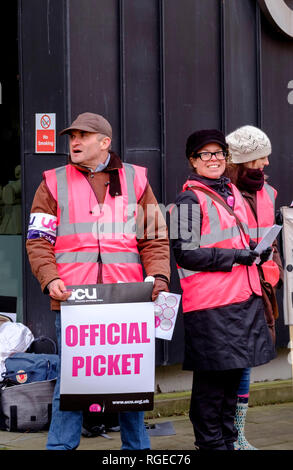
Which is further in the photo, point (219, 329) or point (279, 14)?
point (279, 14)

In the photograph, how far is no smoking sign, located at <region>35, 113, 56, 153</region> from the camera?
23.5 ft

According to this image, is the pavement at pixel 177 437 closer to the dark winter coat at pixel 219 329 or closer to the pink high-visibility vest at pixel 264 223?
the dark winter coat at pixel 219 329

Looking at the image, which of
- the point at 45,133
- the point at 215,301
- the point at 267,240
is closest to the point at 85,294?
the point at 215,301

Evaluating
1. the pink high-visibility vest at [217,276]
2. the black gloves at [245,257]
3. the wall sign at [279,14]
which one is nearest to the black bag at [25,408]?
the pink high-visibility vest at [217,276]

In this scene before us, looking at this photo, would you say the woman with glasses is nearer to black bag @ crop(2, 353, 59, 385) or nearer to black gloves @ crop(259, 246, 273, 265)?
black gloves @ crop(259, 246, 273, 265)

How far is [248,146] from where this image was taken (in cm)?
620

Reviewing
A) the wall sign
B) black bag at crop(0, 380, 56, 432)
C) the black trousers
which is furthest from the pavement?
the wall sign

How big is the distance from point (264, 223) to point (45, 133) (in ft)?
6.32

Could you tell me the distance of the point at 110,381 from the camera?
202 inches

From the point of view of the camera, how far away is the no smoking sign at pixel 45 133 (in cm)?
716

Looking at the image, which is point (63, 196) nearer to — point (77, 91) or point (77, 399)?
point (77, 399)

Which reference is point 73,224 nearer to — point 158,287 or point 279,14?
point 158,287

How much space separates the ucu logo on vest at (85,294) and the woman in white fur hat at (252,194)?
140 centimetres

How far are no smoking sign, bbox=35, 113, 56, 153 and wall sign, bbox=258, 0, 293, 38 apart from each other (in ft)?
7.56
